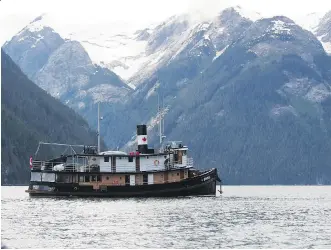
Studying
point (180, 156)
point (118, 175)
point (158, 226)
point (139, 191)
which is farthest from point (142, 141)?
point (158, 226)

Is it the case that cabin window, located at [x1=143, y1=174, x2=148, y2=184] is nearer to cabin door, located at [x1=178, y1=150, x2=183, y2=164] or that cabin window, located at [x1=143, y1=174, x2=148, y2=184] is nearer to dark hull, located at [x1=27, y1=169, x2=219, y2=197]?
dark hull, located at [x1=27, y1=169, x2=219, y2=197]

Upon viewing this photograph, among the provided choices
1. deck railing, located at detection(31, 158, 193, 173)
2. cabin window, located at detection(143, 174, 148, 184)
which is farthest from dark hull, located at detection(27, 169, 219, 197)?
deck railing, located at detection(31, 158, 193, 173)

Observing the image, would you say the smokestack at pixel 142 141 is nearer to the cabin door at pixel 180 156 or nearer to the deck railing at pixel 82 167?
the deck railing at pixel 82 167

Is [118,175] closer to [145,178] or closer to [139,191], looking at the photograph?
[139,191]

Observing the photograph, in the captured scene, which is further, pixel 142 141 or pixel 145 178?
pixel 142 141

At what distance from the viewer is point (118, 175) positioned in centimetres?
14375

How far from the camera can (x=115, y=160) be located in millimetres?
144875

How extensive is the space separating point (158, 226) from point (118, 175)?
54.9 metres

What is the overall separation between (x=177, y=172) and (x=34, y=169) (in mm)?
24073

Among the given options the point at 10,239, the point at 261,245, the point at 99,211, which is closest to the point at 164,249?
the point at 261,245

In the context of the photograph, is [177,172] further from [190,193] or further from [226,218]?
[226,218]

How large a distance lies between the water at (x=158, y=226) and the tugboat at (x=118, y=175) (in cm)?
1615

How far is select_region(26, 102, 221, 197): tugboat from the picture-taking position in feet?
472

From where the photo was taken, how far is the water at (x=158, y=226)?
245 ft
